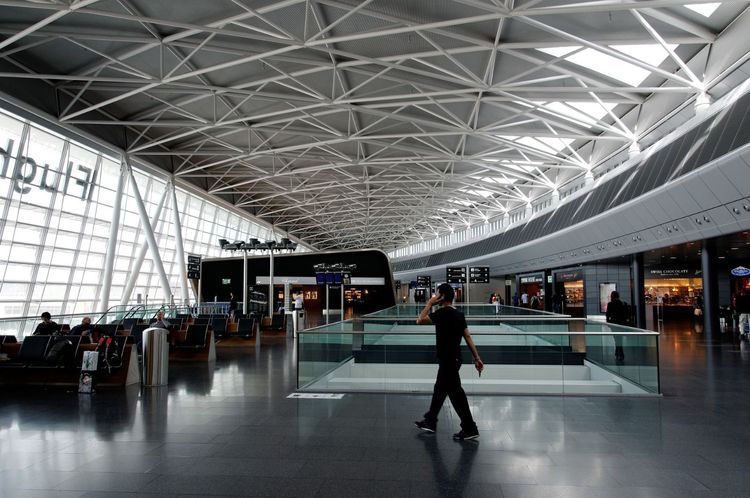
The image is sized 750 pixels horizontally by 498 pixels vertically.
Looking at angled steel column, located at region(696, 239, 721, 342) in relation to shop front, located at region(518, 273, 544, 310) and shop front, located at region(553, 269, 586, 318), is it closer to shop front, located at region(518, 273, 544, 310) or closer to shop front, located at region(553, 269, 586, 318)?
shop front, located at region(553, 269, 586, 318)

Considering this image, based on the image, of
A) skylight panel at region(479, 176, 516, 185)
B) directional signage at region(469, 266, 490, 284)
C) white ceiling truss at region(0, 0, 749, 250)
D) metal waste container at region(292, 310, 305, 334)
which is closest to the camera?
white ceiling truss at region(0, 0, 749, 250)

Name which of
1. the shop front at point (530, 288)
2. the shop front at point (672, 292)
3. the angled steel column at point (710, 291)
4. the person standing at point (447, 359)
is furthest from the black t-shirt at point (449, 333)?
the shop front at point (530, 288)

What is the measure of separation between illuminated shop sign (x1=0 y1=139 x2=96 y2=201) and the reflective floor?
17281mm

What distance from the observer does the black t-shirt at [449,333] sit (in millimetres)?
6035

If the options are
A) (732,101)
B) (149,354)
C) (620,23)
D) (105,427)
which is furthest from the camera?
(620,23)

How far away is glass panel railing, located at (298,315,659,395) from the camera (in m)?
8.65

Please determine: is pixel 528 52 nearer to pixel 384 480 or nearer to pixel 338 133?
pixel 338 133

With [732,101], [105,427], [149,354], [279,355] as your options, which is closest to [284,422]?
[105,427]

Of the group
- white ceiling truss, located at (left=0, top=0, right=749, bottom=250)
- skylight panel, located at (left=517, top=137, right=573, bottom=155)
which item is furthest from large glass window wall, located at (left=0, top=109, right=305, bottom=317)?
skylight panel, located at (left=517, top=137, right=573, bottom=155)

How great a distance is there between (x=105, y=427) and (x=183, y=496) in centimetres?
284

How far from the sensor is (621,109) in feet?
92.2

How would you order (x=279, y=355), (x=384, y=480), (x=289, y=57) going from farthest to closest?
(x=289, y=57), (x=279, y=355), (x=384, y=480)

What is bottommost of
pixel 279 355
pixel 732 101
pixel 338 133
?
pixel 279 355

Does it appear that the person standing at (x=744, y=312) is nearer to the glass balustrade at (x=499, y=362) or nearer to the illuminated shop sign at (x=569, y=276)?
the glass balustrade at (x=499, y=362)
